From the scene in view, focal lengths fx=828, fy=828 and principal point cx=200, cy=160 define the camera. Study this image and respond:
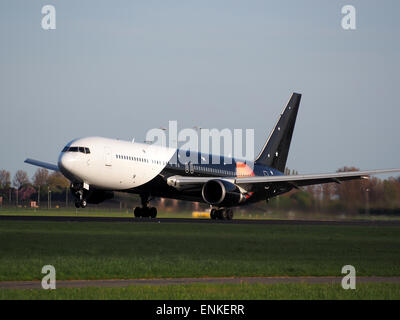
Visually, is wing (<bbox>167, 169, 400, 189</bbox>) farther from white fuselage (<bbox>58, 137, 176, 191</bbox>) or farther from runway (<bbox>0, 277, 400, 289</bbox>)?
runway (<bbox>0, 277, 400, 289</bbox>)

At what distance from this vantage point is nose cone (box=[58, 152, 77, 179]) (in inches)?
1941

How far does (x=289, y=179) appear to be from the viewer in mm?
58438

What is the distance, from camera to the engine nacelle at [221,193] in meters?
54.9

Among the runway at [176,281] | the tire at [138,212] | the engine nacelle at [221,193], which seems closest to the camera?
the runway at [176,281]

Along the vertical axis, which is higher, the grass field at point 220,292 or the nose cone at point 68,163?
the nose cone at point 68,163

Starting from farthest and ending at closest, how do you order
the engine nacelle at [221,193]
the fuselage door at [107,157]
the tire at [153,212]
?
the tire at [153,212]
the engine nacelle at [221,193]
the fuselage door at [107,157]

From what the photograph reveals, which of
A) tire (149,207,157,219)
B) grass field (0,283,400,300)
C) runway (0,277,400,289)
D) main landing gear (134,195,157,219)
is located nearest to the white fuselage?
main landing gear (134,195,157,219)

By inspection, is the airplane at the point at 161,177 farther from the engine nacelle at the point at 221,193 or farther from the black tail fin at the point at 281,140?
the black tail fin at the point at 281,140

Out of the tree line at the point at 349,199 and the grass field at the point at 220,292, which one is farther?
the tree line at the point at 349,199

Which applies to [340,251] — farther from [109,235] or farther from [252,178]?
[252,178]

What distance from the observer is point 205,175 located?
59094 millimetres

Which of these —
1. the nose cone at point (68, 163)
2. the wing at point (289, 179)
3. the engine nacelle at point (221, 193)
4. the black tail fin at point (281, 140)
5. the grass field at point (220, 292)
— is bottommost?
the grass field at point (220, 292)

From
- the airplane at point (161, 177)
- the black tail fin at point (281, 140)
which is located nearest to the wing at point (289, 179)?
the airplane at point (161, 177)
